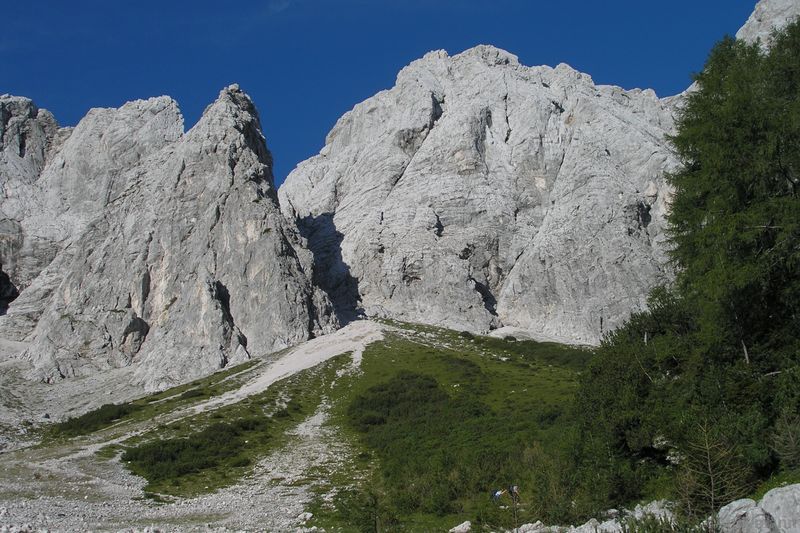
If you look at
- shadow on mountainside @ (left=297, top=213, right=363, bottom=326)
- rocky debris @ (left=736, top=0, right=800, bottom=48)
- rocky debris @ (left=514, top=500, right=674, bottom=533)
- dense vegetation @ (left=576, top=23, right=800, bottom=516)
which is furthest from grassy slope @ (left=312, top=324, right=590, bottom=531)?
rocky debris @ (left=736, top=0, right=800, bottom=48)

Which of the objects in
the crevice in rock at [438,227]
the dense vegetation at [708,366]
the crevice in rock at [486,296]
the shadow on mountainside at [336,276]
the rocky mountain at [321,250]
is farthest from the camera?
the crevice in rock at [438,227]

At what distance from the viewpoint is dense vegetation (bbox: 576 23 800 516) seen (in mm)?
22891

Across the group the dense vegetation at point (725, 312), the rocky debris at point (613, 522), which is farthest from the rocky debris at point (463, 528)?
the dense vegetation at point (725, 312)

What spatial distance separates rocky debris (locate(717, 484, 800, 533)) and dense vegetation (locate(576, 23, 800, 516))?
13.1 feet

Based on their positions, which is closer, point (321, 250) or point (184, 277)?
point (184, 277)

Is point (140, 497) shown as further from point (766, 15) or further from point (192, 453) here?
point (766, 15)

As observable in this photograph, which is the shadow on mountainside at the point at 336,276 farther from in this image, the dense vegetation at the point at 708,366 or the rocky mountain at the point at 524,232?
the dense vegetation at the point at 708,366

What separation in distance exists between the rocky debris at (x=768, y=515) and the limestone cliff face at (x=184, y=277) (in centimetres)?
11913

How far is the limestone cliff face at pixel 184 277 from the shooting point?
138m

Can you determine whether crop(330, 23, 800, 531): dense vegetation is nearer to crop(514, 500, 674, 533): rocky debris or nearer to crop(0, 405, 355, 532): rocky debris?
crop(514, 500, 674, 533): rocky debris

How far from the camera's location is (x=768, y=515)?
15734mm

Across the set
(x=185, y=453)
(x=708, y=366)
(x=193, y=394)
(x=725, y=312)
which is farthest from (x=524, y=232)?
(x=725, y=312)

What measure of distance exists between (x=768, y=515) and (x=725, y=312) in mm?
11315

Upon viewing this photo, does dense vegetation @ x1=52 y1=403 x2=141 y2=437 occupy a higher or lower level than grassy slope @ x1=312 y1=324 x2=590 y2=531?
higher
